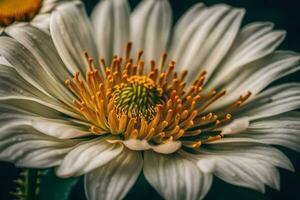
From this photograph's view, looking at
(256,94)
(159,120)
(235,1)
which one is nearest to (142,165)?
(159,120)

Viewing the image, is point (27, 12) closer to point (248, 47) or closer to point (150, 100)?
point (150, 100)

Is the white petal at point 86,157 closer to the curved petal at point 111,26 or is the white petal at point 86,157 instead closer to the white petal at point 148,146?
the white petal at point 148,146

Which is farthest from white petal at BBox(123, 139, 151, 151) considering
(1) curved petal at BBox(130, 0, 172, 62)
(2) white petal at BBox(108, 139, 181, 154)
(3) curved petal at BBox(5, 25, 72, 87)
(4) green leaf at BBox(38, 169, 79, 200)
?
(1) curved petal at BBox(130, 0, 172, 62)

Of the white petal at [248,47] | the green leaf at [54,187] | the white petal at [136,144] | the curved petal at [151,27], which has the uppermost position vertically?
the curved petal at [151,27]

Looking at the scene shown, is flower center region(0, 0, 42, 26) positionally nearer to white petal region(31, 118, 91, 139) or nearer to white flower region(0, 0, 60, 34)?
white flower region(0, 0, 60, 34)

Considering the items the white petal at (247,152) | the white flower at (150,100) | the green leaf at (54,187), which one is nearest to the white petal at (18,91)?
the white flower at (150,100)
